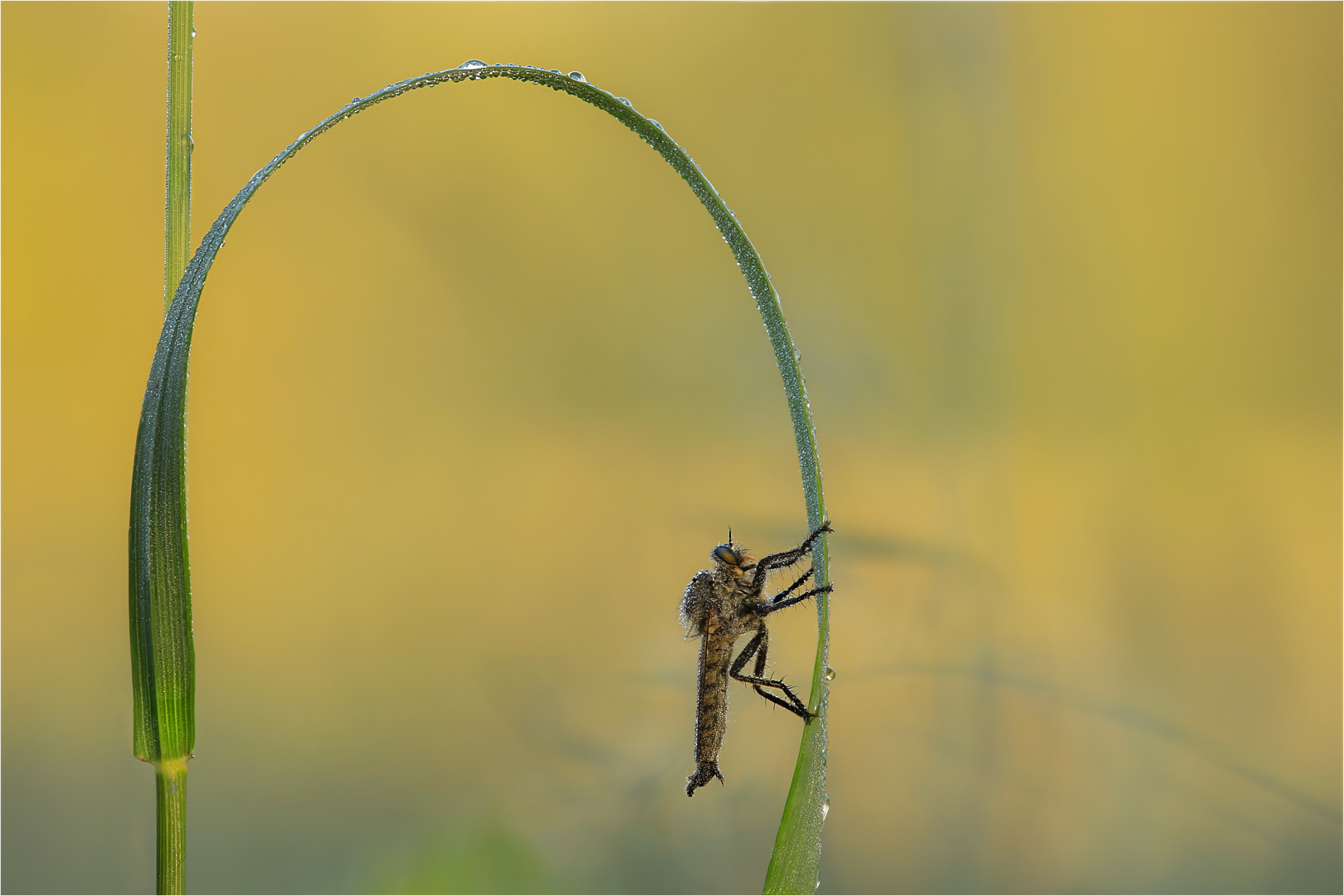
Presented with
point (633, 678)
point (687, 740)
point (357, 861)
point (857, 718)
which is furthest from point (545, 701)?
point (857, 718)

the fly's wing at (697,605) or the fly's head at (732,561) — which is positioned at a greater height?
the fly's head at (732,561)

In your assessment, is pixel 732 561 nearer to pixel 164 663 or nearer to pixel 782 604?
pixel 782 604

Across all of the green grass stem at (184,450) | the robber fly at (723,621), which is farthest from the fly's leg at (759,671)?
the green grass stem at (184,450)

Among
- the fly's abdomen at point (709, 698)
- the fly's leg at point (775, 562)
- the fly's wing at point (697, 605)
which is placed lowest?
the fly's abdomen at point (709, 698)

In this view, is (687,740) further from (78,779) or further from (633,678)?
(78,779)

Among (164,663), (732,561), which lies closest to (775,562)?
(732,561)

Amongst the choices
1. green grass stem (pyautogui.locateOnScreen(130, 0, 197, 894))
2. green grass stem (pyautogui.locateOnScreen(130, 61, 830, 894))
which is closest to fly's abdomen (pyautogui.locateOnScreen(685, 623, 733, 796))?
green grass stem (pyautogui.locateOnScreen(130, 61, 830, 894))

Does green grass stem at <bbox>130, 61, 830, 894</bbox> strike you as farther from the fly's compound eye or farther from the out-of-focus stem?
the fly's compound eye

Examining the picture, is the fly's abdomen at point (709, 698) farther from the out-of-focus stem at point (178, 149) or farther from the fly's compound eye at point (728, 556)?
the out-of-focus stem at point (178, 149)
